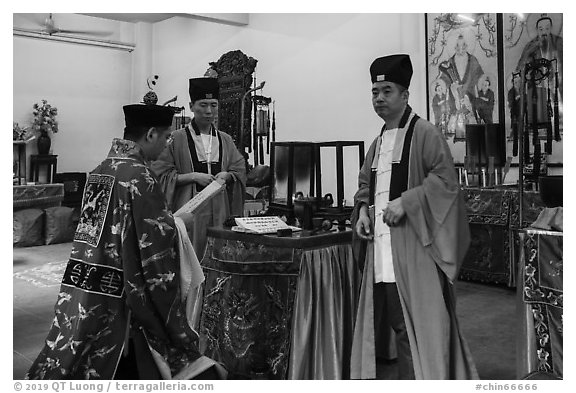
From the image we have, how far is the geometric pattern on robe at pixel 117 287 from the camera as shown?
1.63 metres

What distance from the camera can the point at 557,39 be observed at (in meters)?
4.25

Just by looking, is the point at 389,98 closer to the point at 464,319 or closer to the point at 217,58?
the point at 464,319

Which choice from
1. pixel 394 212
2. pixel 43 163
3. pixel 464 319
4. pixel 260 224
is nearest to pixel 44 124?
pixel 43 163

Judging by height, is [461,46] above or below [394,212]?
above

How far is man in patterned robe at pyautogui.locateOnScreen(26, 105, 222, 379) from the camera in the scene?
5.34 feet

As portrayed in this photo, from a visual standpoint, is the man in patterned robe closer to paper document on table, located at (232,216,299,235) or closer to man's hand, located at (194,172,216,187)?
paper document on table, located at (232,216,299,235)

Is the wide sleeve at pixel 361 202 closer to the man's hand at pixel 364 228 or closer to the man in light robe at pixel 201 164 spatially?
the man's hand at pixel 364 228

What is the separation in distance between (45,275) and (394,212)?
3.94 metres

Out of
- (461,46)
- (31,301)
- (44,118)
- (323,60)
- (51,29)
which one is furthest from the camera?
(44,118)

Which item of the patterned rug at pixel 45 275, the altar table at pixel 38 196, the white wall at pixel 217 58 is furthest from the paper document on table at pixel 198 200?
the altar table at pixel 38 196

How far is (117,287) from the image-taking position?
1.65 m

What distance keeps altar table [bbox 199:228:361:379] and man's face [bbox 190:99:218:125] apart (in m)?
0.81

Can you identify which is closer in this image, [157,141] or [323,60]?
[157,141]

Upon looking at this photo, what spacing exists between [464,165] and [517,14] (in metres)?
1.32
